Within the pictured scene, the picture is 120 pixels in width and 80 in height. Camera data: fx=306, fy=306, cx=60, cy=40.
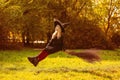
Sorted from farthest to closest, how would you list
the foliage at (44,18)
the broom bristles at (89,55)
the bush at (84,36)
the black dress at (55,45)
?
the bush at (84,36) < the foliage at (44,18) < the broom bristles at (89,55) < the black dress at (55,45)

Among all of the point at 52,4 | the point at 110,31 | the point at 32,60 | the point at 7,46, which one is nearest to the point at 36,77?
the point at 32,60

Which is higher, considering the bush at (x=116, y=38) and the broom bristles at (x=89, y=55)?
the broom bristles at (x=89, y=55)

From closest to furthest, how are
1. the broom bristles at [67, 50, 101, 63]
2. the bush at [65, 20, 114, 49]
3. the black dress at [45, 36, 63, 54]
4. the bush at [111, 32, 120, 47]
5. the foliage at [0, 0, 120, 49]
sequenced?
the black dress at [45, 36, 63, 54] → the broom bristles at [67, 50, 101, 63] → the foliage at [0, 0, 120, 49] → the bush at [65, 20, 114, 49] → the bush at [111, 32, 120, 47]

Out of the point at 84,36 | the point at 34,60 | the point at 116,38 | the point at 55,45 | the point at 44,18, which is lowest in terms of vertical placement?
the point at 116,38

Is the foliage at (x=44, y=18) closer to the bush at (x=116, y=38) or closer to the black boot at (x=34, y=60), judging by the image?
the bush at (x=116, y=38)

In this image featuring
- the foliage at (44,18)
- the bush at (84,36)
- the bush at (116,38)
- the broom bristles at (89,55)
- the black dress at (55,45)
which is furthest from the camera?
the bush at (116,38)

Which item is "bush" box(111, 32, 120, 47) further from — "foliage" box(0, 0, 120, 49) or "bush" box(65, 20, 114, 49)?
"bush" box(65, 20, 114, 49)

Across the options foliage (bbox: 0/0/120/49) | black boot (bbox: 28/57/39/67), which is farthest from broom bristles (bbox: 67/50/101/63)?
foliage (bbox: 0/0/120/49)

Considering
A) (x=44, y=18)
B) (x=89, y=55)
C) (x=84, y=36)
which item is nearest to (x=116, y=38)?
(x=84, y=36)

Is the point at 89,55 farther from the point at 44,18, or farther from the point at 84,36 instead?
the point at 84,36

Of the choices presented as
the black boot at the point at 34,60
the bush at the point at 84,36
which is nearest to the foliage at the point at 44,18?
the bush at the point at 84,36

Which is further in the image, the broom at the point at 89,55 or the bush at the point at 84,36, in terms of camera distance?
the bush at the point at 84,36

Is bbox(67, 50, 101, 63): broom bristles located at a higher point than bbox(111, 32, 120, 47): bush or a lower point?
higher

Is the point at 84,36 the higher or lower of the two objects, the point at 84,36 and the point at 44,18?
the lower
